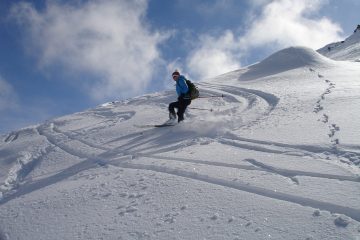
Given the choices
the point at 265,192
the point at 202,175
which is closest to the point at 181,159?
the point at 202,175

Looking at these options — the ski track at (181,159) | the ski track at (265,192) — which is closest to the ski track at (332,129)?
the ski track at (181,159)

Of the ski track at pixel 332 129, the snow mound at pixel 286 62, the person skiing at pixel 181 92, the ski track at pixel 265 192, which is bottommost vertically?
the ski track at pixel 265 192

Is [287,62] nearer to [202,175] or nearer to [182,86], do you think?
[182,86]

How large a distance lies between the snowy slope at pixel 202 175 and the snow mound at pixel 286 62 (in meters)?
6.99

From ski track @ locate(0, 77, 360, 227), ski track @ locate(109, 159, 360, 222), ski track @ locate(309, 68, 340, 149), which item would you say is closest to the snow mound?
ski track @ locate(309, 68, 340, 149)

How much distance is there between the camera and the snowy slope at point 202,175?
5.50m

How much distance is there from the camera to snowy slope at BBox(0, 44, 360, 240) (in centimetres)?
550

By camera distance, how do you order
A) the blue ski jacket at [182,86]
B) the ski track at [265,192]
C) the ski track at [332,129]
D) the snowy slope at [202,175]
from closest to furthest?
the ski track at [265,192]
the snowy slope at [202,175]
the ski track at [332,129]
the blue ski jacket at [182,86]

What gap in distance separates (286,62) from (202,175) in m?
17.6

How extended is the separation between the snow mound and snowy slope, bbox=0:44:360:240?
6991mm

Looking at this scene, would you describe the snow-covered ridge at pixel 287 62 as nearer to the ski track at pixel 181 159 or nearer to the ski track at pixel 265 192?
the ski track at pixel 181 159

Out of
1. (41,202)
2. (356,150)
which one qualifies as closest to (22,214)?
(41,202)

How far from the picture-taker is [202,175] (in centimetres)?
737

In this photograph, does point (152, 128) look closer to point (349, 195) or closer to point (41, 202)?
point (41, 202)
